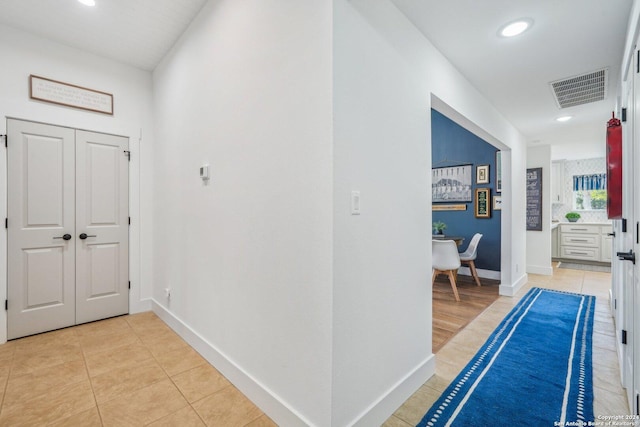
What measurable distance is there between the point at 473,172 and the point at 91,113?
18.5 ft

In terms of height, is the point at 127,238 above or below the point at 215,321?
above

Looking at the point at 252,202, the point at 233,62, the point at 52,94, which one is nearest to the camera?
the point at 252,202

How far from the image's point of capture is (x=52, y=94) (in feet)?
9.43

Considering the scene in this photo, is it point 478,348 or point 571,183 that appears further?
point 571,183

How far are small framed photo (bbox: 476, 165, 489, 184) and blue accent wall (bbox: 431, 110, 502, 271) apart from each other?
0.05 metres

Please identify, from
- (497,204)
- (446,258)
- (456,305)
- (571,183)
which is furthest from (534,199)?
(456,305)

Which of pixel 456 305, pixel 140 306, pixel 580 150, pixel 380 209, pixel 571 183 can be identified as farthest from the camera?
pixel 571 183

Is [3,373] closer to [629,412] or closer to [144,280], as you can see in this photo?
[144,280]

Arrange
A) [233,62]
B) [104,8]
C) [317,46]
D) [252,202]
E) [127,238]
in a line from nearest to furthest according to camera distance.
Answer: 1. [317,46]
2. [252,202]
3. [233,62]
4. [104,8]
5. [127,238]

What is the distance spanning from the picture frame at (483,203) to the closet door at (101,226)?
537cm

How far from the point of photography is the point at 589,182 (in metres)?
7.25

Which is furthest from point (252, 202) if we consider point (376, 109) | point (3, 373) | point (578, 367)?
point (578, 367)

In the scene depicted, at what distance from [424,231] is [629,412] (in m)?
1.54

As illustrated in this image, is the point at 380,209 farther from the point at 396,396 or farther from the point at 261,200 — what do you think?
the point at 396,396
